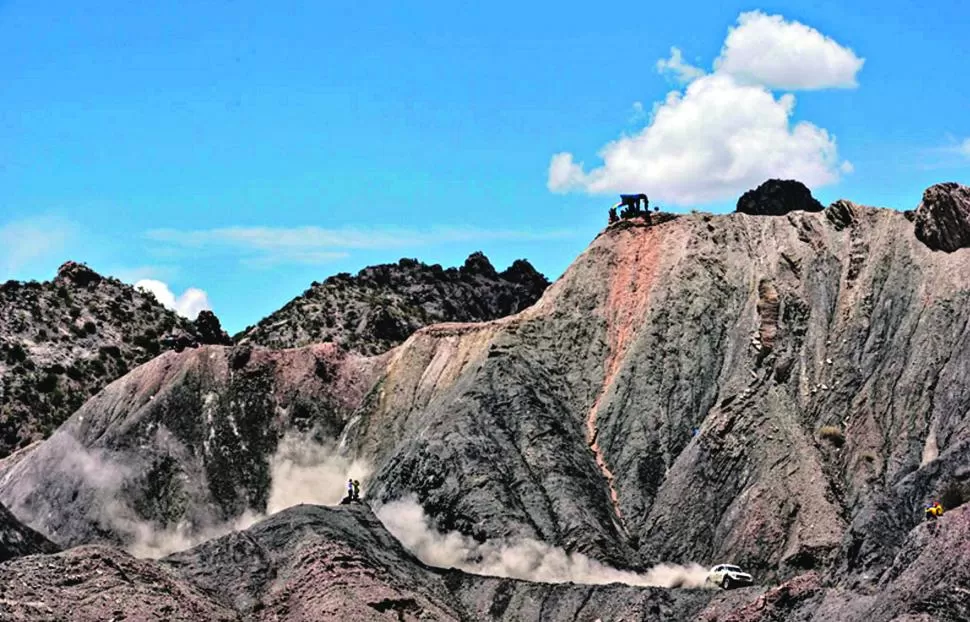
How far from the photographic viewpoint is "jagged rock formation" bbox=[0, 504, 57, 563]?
2881 inches

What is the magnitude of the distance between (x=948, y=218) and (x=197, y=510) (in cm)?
3898

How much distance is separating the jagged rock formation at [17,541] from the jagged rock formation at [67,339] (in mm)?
31088

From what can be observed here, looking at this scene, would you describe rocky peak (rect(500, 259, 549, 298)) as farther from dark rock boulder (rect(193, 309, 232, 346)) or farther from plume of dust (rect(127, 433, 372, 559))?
plume of dust (rect(127, 433, 372, 559))

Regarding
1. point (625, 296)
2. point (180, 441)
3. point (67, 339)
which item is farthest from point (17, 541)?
point (67, 339)

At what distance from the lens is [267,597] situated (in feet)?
204

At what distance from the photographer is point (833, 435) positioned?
254 ft

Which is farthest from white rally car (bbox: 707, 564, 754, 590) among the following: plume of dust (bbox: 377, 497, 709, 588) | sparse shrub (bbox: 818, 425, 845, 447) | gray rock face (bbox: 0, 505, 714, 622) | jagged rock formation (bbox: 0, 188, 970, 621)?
sparse shrub (bbox: 818, 425, 845, 447)

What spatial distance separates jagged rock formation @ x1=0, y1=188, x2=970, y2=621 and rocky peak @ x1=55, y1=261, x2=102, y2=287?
22571 millimetres

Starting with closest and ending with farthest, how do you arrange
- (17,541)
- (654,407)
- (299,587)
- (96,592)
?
(96,592), (299,587), (17,541), (654,407)

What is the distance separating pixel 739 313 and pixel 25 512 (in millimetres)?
37634

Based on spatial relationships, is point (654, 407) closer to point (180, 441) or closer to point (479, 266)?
point (180, 441)

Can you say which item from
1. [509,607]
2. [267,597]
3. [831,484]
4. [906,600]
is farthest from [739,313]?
[906,600]

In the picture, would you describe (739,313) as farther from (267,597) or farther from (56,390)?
(56,390)

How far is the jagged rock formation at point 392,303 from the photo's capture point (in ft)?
398
